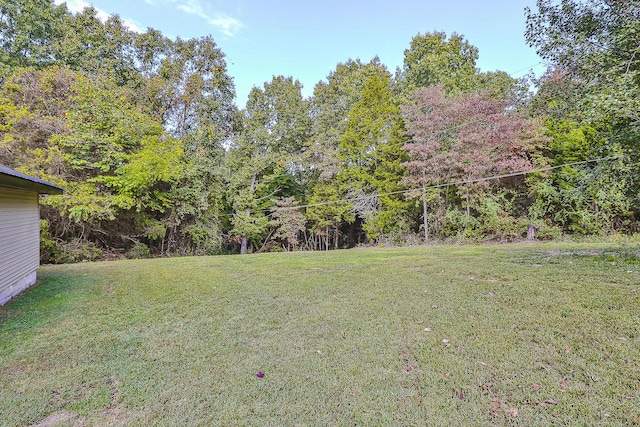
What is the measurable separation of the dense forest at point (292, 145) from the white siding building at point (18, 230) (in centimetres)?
471

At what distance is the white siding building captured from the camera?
4438 millimetres

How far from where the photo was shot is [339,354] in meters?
2.64

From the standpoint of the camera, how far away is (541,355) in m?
2.38

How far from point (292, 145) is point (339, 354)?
15.7 m

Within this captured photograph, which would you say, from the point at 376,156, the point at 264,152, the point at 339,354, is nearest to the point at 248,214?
the point at 264,152

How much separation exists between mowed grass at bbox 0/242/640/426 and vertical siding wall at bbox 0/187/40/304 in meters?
0.42

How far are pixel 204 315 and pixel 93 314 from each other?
57.1 inches

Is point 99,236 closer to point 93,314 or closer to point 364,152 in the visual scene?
point 93,314

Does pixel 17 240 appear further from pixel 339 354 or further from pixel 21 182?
pixel 339 354

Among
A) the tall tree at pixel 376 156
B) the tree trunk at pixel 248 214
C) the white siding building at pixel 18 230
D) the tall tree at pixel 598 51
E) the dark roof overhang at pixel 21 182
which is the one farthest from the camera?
the tree trunk at pixel 248 214

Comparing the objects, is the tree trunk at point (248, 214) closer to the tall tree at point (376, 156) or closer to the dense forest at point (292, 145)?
the dense forest at point (292, 145)

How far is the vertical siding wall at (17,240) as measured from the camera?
4.52 m

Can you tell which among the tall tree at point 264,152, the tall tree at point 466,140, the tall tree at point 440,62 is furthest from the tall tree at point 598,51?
the tall tree at point 264,152

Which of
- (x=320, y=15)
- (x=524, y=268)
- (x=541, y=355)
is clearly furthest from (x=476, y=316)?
(x=320, y=15)
